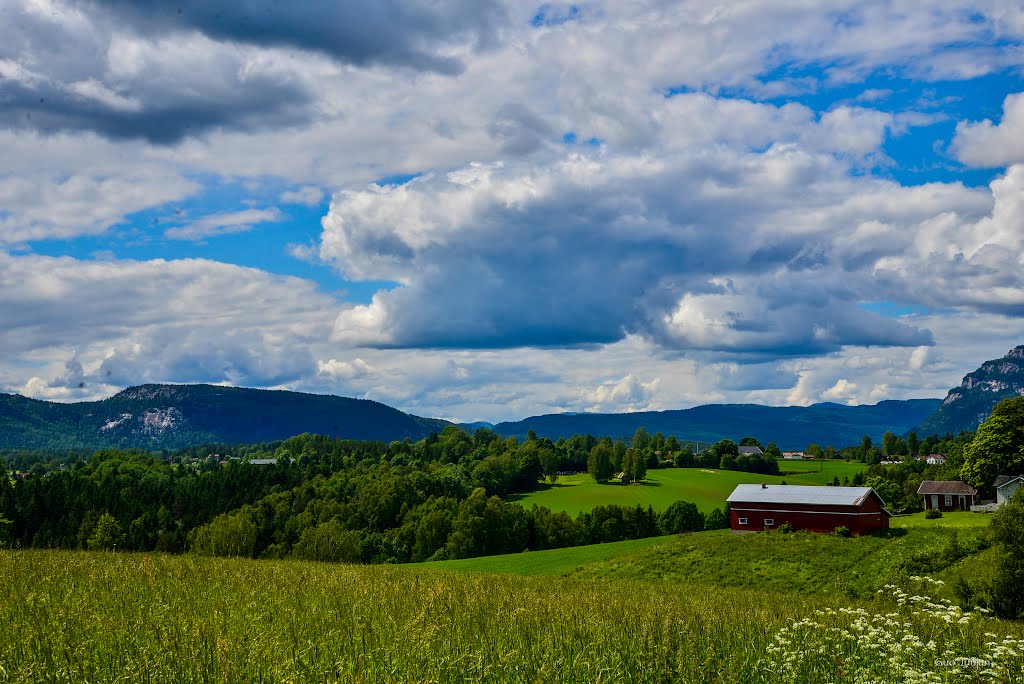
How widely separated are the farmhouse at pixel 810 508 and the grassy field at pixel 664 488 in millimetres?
47711

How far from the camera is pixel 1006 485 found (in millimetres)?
84562

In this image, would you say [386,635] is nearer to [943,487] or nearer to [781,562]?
[781,562]

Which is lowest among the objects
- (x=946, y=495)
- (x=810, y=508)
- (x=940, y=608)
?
(x=946, y=495)

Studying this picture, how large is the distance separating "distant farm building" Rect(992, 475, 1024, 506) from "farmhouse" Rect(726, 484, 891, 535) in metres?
21.2

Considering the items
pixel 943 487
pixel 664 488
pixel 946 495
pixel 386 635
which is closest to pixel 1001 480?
pixel 946 495

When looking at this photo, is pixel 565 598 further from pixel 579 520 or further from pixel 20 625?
pixel 579 520

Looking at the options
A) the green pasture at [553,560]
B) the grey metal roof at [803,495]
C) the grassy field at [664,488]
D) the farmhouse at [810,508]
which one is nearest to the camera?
the green pasture at [553,560]

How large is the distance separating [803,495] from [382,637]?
78.6 m

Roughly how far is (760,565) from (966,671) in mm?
Answer: 50838

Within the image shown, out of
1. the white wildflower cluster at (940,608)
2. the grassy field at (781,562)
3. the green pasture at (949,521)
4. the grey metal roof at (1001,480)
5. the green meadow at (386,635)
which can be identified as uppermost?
the green meadow at (386,635)

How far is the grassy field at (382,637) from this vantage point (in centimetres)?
634

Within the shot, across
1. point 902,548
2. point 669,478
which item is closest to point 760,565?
point 902,548

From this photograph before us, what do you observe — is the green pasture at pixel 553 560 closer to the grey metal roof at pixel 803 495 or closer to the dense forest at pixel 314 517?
the grey metal roof at pixel 803 495

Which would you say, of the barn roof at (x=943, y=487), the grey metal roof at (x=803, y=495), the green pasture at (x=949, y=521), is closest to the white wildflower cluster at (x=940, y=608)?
the green pasture at (x=949, y=521)
